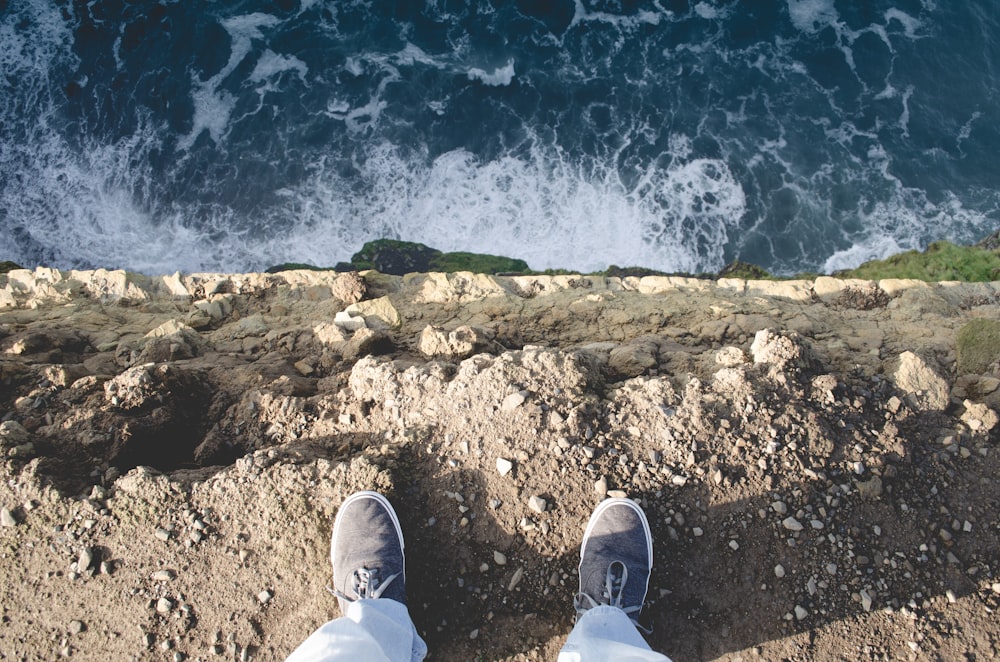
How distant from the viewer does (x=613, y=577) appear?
3240 mm

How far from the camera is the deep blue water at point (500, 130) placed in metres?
12.6

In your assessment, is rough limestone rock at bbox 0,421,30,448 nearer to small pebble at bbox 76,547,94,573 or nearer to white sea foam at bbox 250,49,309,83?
small pebble at bbox 76,547,94,573

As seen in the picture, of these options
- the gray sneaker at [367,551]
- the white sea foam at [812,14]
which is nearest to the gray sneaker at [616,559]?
the gray sneaker at [367,551]

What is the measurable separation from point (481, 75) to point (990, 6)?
40.8 feet

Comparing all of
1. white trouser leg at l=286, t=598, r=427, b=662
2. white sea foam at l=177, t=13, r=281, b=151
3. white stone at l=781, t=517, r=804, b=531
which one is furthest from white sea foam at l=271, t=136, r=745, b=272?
white trouser leg at l=286, t=598, r=427, b=662

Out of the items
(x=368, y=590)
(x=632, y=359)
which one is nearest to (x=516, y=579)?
(x=368, y=590)

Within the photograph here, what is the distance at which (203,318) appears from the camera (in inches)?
219

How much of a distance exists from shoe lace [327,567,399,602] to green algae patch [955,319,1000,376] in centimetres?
419

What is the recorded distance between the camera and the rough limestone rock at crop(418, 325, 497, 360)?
458 centimetres

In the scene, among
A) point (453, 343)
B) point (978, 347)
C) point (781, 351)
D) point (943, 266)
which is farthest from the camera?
point (943, 266)

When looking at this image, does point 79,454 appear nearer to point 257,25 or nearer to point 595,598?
point 595,598

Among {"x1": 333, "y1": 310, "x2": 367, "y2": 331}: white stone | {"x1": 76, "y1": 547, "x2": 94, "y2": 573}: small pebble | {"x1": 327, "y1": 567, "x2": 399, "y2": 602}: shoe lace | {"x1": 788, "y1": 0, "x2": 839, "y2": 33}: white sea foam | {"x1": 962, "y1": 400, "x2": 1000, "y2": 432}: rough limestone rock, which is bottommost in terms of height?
{"x1": 76, "y1": 547, "x2": 94, "y2": 573}: small pebble

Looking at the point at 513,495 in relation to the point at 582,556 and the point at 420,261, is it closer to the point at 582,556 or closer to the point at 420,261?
the point at 582,556

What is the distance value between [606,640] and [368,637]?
3.75 feet
